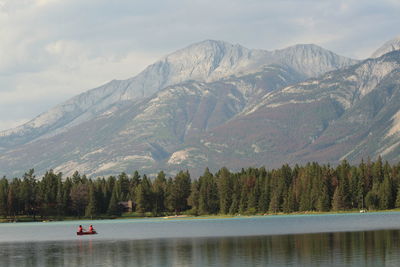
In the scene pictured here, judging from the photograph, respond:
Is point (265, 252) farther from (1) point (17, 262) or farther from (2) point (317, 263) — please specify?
(1) point (17, 262)

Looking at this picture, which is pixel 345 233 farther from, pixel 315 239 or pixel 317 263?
pixel 317 263

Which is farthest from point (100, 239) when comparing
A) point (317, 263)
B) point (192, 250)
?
point (317, 263)

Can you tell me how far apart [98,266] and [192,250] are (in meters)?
22.4

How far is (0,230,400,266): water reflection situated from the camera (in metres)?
93.1

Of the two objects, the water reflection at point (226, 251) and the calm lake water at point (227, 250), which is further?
the calm lake water at point (227, 250)

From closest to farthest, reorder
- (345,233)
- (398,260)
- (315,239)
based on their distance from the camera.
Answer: (398,260) < (315,239) < (345,233)

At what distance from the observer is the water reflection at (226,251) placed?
306 feet

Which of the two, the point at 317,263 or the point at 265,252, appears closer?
the point at 317,263

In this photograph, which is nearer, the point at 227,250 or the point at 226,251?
the point at 226,251

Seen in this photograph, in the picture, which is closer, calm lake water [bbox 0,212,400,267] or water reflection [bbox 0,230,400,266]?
water reflection [bbox 0,230,400,266]

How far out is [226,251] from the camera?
109m

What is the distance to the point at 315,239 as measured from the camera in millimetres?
122625

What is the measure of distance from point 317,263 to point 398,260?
9.54 m

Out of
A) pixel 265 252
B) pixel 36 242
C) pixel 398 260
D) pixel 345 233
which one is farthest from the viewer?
pixel 36 242
